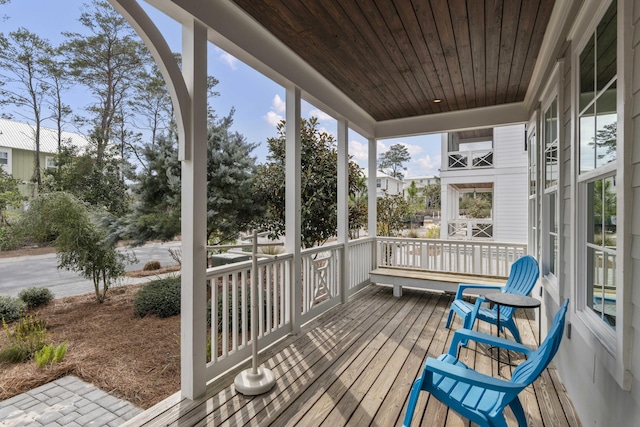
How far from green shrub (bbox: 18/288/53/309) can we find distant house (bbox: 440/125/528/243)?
9.50m

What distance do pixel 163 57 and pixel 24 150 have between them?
2.98m

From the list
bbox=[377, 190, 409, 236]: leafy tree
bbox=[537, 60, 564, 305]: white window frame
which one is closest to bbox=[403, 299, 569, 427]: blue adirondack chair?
bbox=[537, 60, 564, 305]: white window frame

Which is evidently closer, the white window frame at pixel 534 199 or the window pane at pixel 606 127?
the window pane at pixel 606 127

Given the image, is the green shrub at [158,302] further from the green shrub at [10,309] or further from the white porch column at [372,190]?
the white porch column at [372,190]

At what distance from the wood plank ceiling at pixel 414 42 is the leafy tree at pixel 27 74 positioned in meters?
3.31

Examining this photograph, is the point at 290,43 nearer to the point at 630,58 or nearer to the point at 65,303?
the point at 630,58

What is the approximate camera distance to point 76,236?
406 centimetres

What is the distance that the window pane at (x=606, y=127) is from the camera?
4.99 ft

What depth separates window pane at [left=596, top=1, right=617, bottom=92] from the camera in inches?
61.1

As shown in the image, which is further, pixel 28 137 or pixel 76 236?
pixel 76 236

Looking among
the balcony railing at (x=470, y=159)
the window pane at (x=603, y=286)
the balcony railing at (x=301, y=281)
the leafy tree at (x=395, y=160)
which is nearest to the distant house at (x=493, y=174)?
the balcony railing at (x=470, y=159)

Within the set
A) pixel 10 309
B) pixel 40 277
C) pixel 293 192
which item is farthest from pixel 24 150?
pixel 293 192

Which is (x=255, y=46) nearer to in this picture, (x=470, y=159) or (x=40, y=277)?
(x=40, y=277)

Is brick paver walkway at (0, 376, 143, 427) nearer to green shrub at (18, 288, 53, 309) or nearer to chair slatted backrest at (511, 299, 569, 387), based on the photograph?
green shrub at (18, 288, 53, 309)
